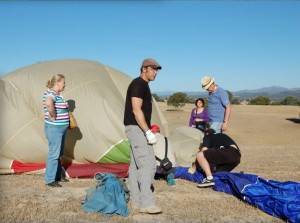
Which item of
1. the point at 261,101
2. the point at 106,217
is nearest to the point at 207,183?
the point at 106,217

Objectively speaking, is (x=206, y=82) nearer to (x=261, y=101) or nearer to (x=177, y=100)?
(x=177, y=100)

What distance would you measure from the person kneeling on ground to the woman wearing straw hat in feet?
1.53

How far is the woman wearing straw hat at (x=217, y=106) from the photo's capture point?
328 inches

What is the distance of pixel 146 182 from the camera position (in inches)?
231

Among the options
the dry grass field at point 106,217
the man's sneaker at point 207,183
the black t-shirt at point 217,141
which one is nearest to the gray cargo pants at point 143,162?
the dry grass field at point 106,217

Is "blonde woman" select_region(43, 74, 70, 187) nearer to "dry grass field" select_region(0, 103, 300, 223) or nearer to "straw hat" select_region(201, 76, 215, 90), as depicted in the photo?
"dry grass field" select_region(0, 103, 300, 223)

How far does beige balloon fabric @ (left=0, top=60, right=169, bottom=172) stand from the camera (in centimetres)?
844

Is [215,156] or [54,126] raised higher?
[54,126]

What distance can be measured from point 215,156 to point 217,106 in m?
1.15

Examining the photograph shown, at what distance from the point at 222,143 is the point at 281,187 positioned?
1.66m

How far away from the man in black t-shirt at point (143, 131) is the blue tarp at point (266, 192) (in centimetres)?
132

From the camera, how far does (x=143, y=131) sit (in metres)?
5.89

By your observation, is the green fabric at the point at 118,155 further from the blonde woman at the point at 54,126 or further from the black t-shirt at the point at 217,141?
the black t-shirt at the point at 217,141

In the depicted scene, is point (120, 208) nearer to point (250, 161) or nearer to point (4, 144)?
point (4, 144)
